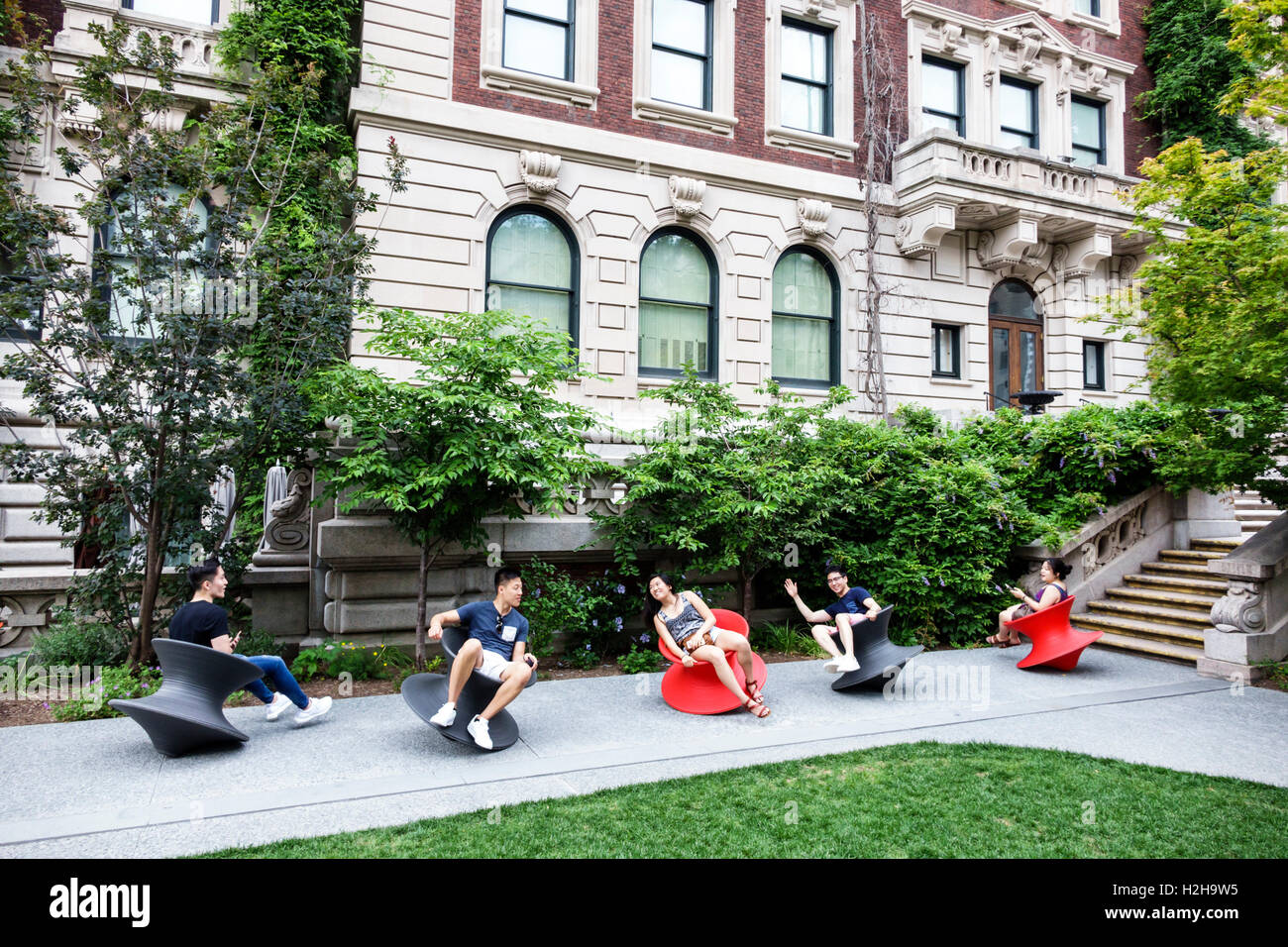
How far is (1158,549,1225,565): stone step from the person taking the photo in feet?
38.3

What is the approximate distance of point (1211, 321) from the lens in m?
8.47

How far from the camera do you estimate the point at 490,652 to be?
251 inches

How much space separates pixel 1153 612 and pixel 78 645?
A: 13.4m

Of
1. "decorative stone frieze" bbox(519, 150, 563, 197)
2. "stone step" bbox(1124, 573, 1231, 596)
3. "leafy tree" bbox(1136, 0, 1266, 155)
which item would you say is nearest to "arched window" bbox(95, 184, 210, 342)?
"decorative stone frieze" bbox(519, 150, 563, 197)

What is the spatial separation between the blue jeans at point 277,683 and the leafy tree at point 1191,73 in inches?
876

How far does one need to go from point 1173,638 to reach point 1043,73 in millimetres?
14676

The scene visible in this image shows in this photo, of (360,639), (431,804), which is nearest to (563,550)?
(360,639)

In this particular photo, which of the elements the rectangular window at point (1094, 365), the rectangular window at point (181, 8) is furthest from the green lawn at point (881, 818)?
the rectangular window at point (1094, 365)

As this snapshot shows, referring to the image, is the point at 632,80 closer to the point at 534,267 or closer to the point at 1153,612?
the point at 534,267

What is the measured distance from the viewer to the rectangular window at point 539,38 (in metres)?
14.0

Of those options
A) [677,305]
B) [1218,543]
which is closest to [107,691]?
[677,305]

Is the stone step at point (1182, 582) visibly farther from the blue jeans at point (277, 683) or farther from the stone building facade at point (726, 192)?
the blue jeans at point (277, 683)

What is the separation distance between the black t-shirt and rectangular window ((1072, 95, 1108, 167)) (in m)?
20.8
